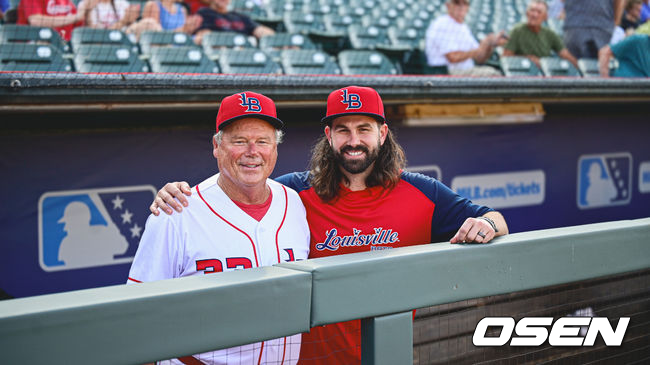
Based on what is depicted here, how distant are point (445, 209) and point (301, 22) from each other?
607 cm

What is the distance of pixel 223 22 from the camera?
571 cm

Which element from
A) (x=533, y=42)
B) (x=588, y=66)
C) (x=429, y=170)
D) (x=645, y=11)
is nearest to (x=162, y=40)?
(x=429, y=170)

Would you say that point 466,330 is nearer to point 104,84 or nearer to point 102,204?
point 104,84

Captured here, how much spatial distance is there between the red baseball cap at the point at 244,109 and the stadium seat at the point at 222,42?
3254 mm

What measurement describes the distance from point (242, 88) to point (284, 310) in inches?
87.1

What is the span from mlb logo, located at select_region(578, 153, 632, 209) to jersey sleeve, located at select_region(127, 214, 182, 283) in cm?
442

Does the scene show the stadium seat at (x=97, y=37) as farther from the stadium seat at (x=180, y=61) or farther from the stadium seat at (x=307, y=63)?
the stadium seat at (x=307, y=63)

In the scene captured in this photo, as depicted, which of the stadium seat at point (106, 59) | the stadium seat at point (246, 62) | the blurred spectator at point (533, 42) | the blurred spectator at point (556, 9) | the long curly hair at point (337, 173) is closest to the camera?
the long curly hair at point (337, 173)

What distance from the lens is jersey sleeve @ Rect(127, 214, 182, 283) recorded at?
1.51 m

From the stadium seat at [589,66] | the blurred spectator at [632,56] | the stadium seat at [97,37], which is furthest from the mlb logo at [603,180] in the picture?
the stadium seat at [97,37]

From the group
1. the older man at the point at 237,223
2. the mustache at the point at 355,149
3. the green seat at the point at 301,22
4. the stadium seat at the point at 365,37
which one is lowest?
the older man at the point at 237,223

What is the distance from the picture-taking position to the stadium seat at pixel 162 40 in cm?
458

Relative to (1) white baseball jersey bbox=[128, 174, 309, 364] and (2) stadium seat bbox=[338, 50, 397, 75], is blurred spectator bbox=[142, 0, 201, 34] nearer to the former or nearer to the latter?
(2) stadium seat bbox=[338, 50, 397, 75]

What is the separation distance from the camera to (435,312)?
1.54 meters
